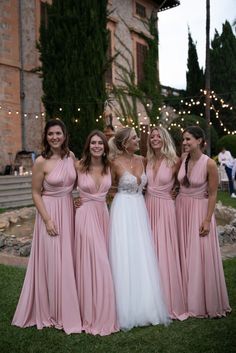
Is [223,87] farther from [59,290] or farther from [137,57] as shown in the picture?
[59,290]

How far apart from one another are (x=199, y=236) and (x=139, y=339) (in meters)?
1.07

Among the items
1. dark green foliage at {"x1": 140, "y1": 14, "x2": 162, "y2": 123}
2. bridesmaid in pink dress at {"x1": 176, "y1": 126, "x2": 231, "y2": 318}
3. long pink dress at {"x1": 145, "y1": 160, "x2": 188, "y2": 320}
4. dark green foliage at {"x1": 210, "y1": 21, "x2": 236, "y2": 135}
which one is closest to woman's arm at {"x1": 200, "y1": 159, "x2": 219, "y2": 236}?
bridesmaid in pink dress at {"x1": 176, "y1": 126, "x2": 231, "y2": 318}

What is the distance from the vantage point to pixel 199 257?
12.7ft

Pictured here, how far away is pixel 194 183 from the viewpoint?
3.90 m

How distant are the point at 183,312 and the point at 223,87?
24324mm

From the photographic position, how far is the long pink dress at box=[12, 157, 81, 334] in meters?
3.59

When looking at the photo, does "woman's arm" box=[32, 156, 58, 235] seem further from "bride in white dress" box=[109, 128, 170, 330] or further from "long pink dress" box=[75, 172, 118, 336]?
"bride in white dress" box=[109, 128, 170, 330]

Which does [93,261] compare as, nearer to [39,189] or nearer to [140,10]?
[39,189]

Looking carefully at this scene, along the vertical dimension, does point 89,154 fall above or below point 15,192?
above

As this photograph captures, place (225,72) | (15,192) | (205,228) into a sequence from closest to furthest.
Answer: (205,228) → (15,192) → (225,72)

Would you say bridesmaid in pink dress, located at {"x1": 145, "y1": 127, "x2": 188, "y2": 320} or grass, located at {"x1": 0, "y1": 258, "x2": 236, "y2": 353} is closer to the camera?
grass, located at {"x1": 0, "y1": 258, "x2": 236, "y2": 353}

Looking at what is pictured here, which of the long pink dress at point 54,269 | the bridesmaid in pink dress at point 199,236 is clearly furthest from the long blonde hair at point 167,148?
the long pink dress at point 54,269

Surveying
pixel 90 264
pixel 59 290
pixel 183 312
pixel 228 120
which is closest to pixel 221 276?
pixel 183 312

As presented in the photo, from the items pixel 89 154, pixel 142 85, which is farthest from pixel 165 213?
pixel 142 85
